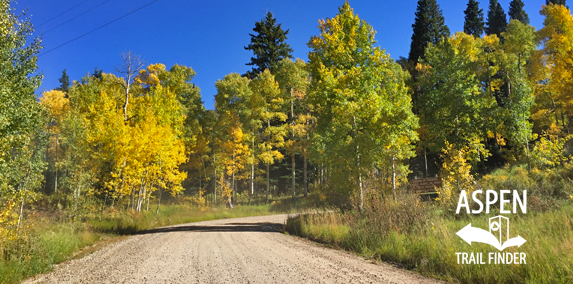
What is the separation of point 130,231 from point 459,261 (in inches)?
605

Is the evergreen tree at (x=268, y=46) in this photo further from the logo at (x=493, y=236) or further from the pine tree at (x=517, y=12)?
the pine tree at (x=517, y=12)

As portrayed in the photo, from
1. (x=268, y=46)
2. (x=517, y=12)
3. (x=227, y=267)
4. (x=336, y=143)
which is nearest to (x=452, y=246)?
(x=227, y=267)

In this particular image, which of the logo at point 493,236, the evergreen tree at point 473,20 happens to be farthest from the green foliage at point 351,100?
the evergreen tree at point 473,20

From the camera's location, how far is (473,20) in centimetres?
5066

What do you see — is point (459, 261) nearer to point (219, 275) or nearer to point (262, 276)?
point (262, 276)

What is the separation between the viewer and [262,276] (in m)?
5.71

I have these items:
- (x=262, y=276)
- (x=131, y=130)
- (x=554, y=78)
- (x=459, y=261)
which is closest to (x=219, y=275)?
(x=262, y=276)

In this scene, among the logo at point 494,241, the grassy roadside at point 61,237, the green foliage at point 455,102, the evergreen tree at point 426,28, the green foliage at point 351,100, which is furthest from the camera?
the evergreen tree at point 426,28

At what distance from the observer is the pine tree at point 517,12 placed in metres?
55.8

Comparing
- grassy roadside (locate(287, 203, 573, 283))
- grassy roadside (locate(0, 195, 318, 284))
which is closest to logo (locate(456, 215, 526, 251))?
grassy roadside (locate(287, 203, 573, 283))

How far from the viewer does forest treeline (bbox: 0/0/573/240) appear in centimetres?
1140

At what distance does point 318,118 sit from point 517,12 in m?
63.4

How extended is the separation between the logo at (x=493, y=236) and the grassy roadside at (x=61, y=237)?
10.2m

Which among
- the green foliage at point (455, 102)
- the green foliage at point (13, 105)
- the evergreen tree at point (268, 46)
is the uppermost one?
the evergreen tree at point (268, 46)
